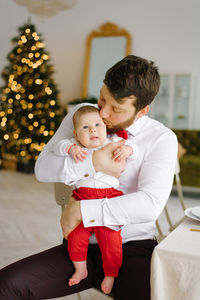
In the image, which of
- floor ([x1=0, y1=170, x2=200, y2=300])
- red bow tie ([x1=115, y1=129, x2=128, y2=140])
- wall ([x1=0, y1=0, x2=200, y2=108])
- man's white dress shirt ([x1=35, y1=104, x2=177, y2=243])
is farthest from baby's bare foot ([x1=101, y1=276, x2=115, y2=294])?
wall ([x1=0, y1=0, x2=200, y2=108])

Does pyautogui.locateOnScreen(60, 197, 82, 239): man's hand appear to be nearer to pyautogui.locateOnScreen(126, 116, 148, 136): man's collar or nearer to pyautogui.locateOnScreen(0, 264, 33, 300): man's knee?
pyautogui.locateOnScreen(0, 264, 33, 300): man's knee

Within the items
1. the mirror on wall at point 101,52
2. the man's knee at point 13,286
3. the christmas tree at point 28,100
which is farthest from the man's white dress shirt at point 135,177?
the mirror on wall at point 101,52

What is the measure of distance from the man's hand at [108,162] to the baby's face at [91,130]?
0.05m

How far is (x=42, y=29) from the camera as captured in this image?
739 cm

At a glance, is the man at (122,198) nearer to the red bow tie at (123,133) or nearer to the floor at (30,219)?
the red bow tie at (123,133)

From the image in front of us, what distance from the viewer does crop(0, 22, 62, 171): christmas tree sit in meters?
5.96

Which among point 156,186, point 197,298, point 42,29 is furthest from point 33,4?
point 197,298

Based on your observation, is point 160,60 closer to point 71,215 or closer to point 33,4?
point 33,4

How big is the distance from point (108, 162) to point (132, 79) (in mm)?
312

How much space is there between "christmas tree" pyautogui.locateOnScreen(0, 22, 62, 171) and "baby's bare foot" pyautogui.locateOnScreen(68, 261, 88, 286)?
486 cm

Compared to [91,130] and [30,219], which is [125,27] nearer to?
[30,219]

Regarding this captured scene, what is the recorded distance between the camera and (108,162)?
1239 millimetres

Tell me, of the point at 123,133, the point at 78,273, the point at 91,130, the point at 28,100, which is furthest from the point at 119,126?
the point at 28,100

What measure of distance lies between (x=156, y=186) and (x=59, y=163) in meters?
0.37
